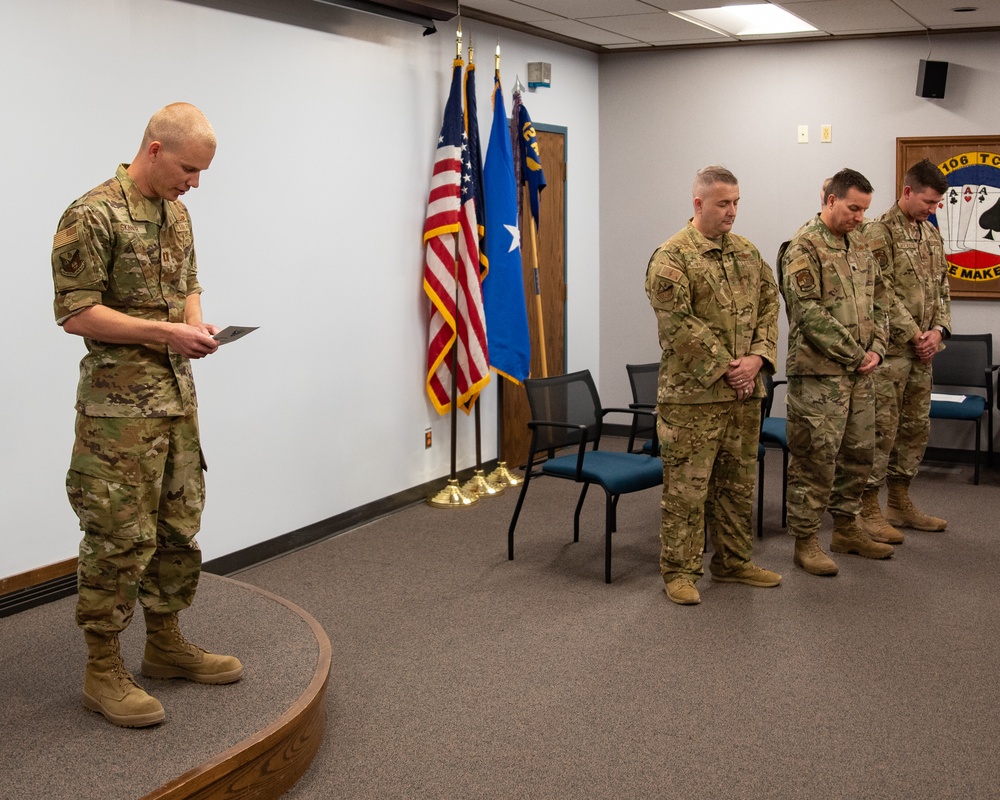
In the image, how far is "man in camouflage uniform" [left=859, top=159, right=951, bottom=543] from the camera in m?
4.79

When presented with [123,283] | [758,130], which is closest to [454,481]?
[758,130]

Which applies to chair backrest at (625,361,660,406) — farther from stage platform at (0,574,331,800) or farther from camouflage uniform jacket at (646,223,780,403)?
stage platform at (0,574,331,800)

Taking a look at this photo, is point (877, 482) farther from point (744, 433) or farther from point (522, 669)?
point (522, 669)

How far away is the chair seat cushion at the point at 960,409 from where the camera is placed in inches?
233

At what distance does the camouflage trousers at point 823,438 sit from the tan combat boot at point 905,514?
72 cm

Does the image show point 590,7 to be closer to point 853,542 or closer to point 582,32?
point 582,32

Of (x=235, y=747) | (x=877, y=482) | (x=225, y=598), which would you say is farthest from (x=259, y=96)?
(x=877, y=482)

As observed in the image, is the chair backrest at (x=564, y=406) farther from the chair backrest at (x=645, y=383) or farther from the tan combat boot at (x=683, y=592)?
the tan combat boot at (x=683, y=592)

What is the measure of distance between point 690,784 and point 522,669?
87cm

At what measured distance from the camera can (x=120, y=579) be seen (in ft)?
9.03

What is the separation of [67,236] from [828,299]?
294cm

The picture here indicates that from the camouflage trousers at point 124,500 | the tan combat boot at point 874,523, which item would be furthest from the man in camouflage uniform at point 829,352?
the camouflage trousers at point 124,500

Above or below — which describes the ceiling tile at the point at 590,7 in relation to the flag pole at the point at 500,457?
above

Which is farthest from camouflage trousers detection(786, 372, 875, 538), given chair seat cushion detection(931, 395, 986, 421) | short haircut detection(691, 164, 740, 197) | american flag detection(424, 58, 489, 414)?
american flag detection(424, 58, 489, 414)
